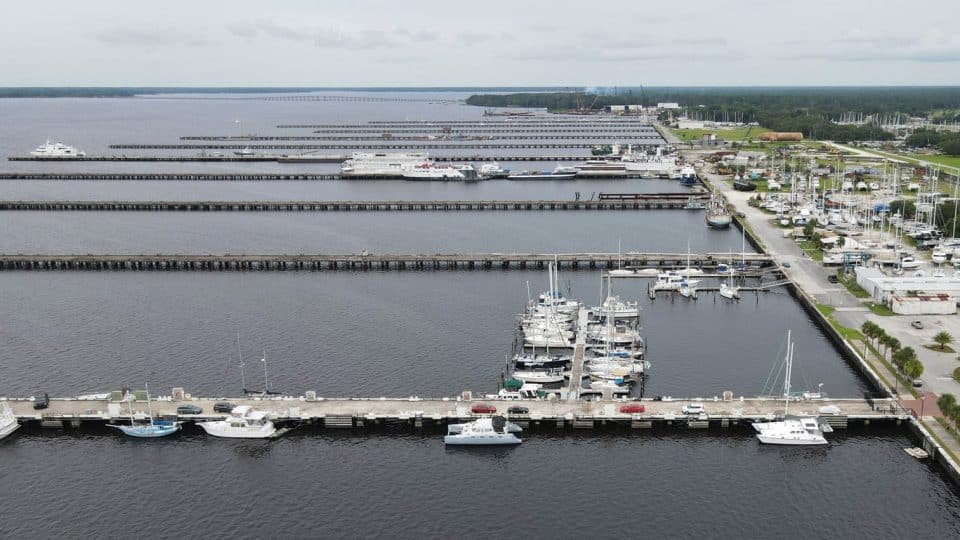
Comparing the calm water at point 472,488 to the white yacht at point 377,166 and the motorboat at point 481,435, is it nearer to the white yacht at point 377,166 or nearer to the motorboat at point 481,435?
the motorboat at point 481,435

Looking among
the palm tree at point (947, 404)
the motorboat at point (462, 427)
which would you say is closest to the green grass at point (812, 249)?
the palm tree at point (947, 404)

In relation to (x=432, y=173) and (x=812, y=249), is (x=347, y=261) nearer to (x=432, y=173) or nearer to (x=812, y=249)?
(x=812, y=249)

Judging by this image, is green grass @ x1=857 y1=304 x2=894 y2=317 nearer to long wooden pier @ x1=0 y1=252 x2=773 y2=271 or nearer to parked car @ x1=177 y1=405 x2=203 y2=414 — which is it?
long wooden pier @ x1=0 y1=252 x2=773 y2=271

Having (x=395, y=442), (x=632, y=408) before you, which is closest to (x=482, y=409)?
(x=395, y=442)

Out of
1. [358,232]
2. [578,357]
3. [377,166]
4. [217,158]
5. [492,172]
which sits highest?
[217,158]

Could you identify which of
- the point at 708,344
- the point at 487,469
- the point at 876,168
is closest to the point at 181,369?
the point at 487,469

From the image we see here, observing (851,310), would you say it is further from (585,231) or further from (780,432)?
(585,231)
